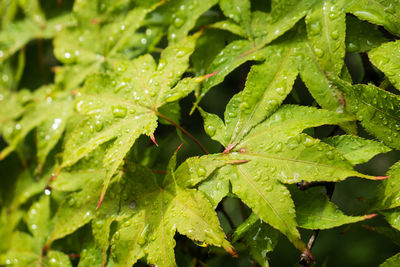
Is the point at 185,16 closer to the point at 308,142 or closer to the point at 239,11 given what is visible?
the point at 239,11

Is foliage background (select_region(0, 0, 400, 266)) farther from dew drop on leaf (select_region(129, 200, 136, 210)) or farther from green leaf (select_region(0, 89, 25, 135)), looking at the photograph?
dew drop on leaf (select_region(129, 200, 136, 210))

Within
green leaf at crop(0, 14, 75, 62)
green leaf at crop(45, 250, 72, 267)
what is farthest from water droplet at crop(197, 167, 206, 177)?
green leaf at crop(0, 14, 75, 62)

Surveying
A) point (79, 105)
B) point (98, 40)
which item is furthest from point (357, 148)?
point (98, 40)

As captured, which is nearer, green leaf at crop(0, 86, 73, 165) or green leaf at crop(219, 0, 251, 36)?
green leaf at crop(219, 0, 251, 36)

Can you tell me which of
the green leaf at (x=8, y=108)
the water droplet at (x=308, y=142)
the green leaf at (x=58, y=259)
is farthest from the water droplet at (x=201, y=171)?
the green leaf at (x=8, y=108)

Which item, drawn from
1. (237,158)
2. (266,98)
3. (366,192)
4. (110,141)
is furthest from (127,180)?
(366,192)
